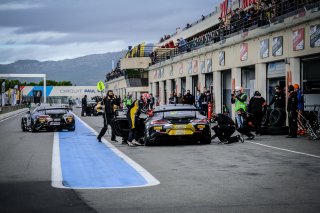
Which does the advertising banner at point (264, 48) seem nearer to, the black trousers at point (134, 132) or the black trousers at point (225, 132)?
the black trousers at point (225, 132)

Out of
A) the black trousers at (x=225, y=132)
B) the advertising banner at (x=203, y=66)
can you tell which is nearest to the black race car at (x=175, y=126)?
the black trousers at (x=225, y=132)

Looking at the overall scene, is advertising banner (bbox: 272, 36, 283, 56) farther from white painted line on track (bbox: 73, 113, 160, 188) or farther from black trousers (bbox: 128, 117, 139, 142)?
white painted line on track (bbox: 73, 113, 160, 188)

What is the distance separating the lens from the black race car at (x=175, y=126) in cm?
1736

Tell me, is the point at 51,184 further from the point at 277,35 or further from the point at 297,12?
the point at 277,35

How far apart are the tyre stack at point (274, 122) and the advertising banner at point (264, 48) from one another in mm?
6017

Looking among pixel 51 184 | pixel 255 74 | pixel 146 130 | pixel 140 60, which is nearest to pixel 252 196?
pixel 51 184

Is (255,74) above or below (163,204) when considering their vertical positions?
above

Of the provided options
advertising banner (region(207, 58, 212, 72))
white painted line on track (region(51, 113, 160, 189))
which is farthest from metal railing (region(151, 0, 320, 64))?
white painted line on track (region(51, 113, 160, 189))

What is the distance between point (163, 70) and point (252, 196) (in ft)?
163

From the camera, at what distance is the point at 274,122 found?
22.3 metres

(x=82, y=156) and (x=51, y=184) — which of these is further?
(x=82, y=156)

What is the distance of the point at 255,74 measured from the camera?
29734 mm

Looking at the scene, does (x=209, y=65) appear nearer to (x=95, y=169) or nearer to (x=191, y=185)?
(x=95, y=169)

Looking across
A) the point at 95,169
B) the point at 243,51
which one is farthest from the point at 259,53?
the point at 95,169
